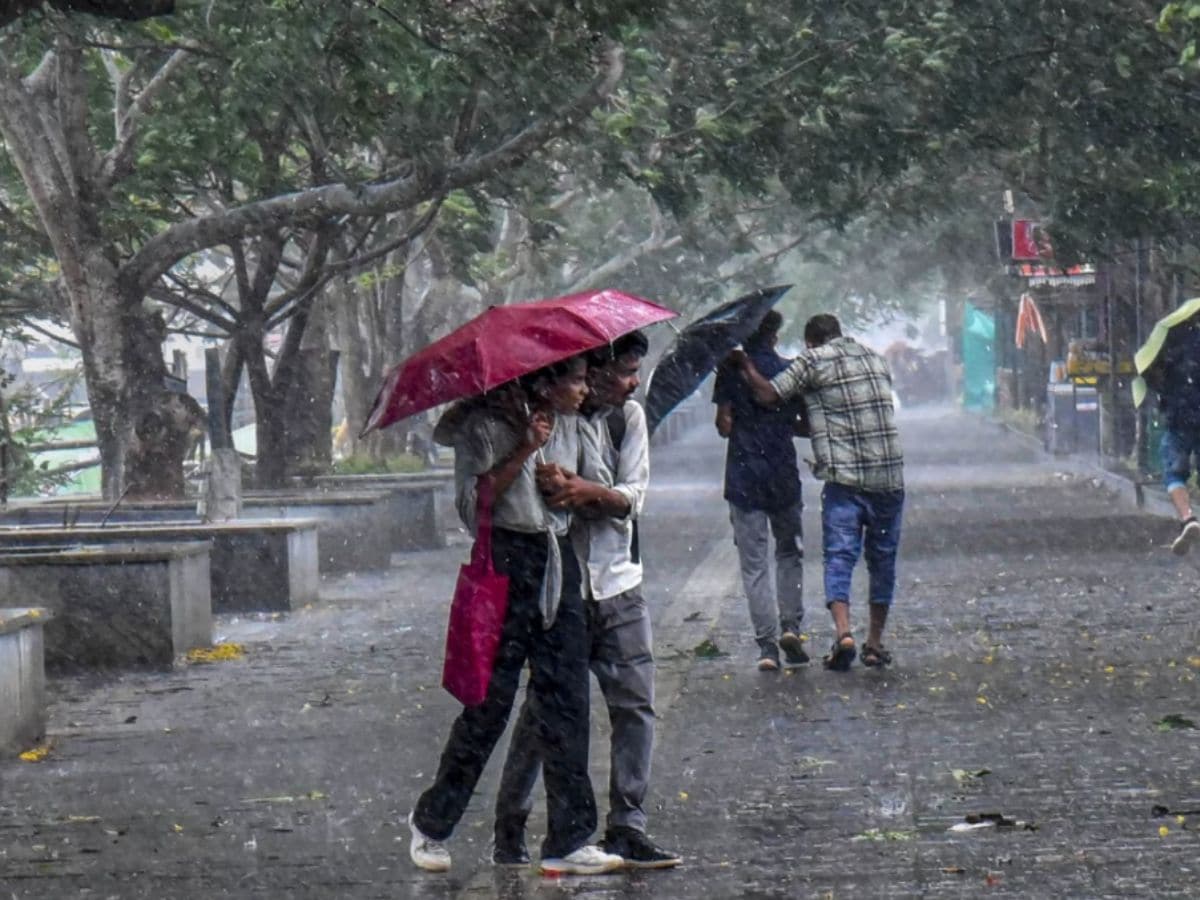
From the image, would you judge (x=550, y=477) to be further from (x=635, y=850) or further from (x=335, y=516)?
(x=335, y=516)

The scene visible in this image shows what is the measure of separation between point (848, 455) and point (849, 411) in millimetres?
225

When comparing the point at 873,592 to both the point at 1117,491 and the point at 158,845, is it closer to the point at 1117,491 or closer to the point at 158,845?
the point at 158,845

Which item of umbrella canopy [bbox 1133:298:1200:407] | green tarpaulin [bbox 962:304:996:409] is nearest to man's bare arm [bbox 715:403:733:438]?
umbrella canopy [bbox 1133:298:1200:407]

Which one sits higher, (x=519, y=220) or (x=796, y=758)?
(x=519, y=220)

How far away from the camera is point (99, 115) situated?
23.5 meters

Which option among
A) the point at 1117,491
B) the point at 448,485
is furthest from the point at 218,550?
the point at 1117,491

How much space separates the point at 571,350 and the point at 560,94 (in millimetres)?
12041

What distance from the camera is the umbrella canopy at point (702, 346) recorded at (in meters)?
10.2

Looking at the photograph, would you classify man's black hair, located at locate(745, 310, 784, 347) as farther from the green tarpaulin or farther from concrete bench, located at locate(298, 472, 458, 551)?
the green tarpaulin

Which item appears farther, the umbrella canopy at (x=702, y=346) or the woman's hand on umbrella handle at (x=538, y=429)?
the umbrella canopy at (x=702, y=346)

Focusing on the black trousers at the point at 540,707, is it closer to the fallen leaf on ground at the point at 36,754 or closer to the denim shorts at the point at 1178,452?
the fallen leaf on ground at the point at 36,754

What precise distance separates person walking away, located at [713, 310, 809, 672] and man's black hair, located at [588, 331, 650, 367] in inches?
179

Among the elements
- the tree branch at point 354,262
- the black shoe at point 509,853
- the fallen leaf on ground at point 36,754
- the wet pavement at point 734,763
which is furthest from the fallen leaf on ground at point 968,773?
the tree branch at point 354,262

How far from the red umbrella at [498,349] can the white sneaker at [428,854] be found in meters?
1.28
